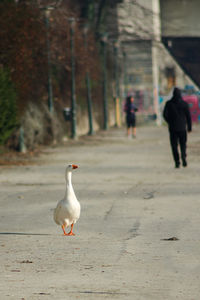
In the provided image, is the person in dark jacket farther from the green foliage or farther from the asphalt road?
the green foliage

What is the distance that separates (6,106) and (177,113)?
5.58m

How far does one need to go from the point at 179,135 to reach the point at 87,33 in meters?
28.6

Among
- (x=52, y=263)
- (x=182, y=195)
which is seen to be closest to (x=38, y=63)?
(x=182, y=195)

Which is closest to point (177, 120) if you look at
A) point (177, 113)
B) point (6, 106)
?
point (177, 113)

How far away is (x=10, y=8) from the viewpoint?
28578 mm

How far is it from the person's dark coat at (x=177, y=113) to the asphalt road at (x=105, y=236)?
1.04 m

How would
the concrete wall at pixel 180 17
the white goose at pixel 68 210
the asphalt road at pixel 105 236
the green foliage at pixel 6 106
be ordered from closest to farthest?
the asphalt road at pixel 105 236 → the white goose at pixel 68 210 → the green foliage at pixel 6 106 → the concrete wall at pixel 180 17

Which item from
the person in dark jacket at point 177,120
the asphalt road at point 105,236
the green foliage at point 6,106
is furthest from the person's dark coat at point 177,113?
the green foliage at point 6,106

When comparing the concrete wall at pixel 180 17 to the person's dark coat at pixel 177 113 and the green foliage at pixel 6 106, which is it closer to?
the green foliage at pixel 6 106

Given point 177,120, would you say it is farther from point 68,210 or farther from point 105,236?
point 68,210

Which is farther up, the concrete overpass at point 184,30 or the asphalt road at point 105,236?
the asphalt road at point 105,236

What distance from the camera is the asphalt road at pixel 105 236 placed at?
8289 millimetres

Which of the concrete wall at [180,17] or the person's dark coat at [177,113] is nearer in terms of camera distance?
the person's dark coat at [177,113]

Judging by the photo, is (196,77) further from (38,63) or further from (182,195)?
(182,195)
